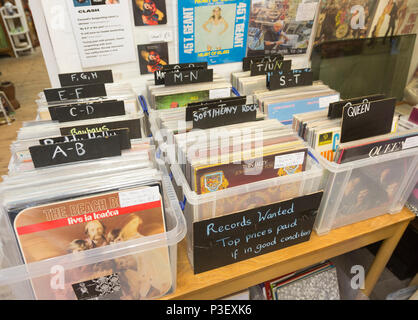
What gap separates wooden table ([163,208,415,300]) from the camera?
0.88m

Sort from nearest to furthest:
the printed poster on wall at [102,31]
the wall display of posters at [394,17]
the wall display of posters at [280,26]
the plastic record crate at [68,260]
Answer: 1. the plastic record crate at [68,260]
2. the printed poster on wall at [102,31]
3. the wall display of posters at [280,26]
4. the wall display of posters at [394,17]

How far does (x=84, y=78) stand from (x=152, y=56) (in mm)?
346

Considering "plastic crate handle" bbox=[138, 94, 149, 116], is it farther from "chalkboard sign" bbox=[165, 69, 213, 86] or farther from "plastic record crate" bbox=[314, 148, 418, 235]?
"plastic record crate" bbox=[314, 148, 418, 235]

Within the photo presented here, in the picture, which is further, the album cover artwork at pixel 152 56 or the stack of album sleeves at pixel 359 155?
the album cover artwork at pixel 152 56

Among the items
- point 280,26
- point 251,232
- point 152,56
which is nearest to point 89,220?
point 251,232

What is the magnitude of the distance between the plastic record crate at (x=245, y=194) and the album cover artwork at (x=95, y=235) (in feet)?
0.30

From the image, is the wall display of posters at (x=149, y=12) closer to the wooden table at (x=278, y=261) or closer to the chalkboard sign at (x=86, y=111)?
the chalkboard sign at (x=86, y=111)

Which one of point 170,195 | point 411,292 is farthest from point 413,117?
point 170,195

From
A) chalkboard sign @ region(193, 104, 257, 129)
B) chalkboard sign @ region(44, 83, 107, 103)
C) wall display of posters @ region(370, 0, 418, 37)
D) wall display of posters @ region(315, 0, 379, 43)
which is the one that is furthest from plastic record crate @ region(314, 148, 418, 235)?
wall display of posters @ region(370, 0, 418, 37)

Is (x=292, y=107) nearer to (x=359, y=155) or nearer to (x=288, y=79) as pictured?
(x=288, y=79)

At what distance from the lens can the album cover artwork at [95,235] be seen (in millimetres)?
682

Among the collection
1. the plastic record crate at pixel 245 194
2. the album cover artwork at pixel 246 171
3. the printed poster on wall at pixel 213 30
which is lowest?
the plastic record crate at pixel 245 194

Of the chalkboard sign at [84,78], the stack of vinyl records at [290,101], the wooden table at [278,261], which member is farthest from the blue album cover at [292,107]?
the chalkboard sign at [84,78]
